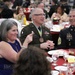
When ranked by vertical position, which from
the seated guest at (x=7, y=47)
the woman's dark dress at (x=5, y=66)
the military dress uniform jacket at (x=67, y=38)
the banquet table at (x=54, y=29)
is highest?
the seated guest at (x=7, y=47)

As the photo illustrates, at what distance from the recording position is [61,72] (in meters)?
2.88

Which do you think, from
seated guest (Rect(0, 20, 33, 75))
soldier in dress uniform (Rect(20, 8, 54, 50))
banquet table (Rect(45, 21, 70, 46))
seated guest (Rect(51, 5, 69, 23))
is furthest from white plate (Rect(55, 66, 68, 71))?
seated guest (Rect(51, 5, 69, 23))

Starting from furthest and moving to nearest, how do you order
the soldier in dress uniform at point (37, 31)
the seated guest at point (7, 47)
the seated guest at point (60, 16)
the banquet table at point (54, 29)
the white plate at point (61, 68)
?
1. the seated guest at point (60, 16)
2. the banquet table at point (54, 29)
3. the soldier in dress uniform at point (37, 31)
4. the white plate at point (61, 68)
5. the seated guest at point (7, 47)

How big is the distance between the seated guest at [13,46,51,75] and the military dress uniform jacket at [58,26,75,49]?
2557mm

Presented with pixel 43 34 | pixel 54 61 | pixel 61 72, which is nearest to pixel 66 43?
pixel 43 34

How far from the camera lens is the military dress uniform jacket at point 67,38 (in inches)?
171

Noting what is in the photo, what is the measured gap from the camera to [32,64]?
67.7 inches

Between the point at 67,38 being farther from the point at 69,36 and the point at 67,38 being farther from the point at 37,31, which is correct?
the point at 37,31

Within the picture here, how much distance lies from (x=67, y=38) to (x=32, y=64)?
272cm

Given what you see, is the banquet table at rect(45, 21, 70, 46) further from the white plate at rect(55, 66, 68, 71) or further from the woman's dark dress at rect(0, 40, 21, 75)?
the woman's dark dress at rect(0, 40, 21, 75)

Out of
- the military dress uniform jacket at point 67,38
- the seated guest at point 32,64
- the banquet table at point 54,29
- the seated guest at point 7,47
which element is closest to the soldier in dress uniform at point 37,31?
the military dress uniform jacket at point 67,38

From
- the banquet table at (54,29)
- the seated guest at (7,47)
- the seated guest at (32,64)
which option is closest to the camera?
the seated guest at (32,64)

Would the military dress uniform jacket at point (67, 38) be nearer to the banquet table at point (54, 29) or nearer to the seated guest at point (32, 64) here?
the banquet table at point (54, 29)

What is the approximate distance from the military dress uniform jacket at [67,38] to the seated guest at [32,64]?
2557mm
